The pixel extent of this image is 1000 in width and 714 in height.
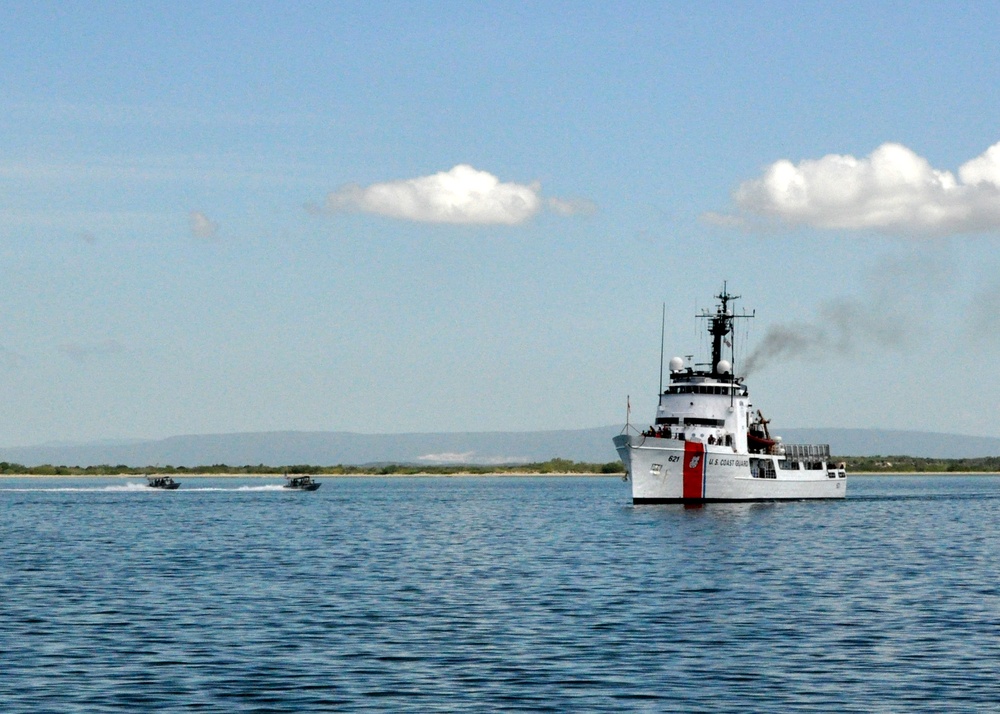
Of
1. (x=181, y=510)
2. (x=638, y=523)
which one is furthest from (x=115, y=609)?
(x=181, y=510)

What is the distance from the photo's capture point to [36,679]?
31297mm

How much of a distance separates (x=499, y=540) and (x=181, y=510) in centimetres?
6111

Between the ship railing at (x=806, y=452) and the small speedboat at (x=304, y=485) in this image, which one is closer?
the ship railing at (x=806, y=452)

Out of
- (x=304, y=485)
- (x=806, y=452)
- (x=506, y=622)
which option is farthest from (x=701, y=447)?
(x=304, y=485)

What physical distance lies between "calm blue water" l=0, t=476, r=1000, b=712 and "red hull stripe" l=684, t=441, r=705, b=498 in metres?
22.7

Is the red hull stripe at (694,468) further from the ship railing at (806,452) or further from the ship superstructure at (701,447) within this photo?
the ship railing at (806,452)

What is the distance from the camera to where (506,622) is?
41.1 metres

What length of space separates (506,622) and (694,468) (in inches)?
2703

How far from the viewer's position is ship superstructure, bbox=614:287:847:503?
10844cm

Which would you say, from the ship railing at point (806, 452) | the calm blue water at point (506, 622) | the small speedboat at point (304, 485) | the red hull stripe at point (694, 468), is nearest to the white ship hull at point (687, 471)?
the red hull stripe at point (694, 468)

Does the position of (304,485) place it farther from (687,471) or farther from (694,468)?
(694,468)

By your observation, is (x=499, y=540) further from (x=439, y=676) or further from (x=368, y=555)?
(x=439, y=676)

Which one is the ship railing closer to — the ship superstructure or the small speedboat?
the ship superstructure

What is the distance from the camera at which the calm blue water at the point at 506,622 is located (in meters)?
29.4
